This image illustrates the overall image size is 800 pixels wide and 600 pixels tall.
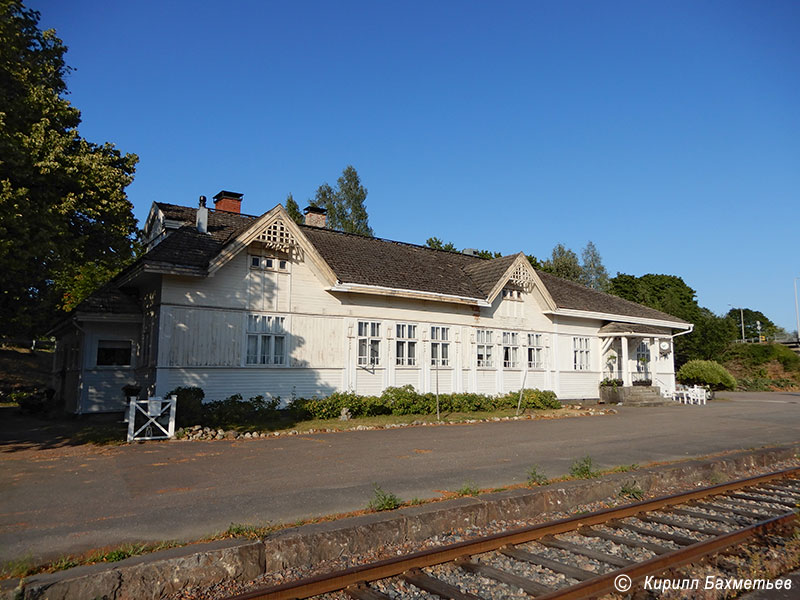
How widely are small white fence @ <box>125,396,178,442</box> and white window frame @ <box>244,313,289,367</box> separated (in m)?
3.73

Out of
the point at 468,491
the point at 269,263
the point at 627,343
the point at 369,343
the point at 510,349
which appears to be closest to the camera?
the point at 468,491

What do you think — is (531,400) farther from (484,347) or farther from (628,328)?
(628,328)

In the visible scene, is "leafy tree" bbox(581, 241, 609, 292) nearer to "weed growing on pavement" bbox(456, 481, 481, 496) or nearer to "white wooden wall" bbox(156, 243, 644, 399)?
"white wooden wall" bbox(156, 243, 644, 399)

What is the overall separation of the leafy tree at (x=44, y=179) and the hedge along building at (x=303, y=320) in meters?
1.67

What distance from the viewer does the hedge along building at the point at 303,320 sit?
17641 millimetres

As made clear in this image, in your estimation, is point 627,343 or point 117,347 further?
point 627,343

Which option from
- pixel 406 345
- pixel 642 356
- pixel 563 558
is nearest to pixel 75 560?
pixel 563 558

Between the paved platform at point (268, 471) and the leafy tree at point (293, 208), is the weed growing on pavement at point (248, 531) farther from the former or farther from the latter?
the leafy tree at point (293, 208)

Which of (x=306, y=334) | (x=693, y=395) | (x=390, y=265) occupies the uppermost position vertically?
(x=390, y=265)

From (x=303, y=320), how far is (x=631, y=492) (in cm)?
1314

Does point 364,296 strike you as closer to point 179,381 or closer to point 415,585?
→ point 179,381

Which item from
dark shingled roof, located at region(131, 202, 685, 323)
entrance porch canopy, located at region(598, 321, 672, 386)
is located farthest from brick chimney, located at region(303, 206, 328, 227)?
entrance porch canopy, located at region(598, 321, 672, 386)

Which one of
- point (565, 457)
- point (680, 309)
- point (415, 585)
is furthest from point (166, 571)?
point (680, 309)

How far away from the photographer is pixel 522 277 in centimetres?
2556
